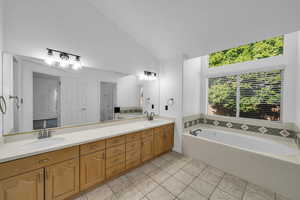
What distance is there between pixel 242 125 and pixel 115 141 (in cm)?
298

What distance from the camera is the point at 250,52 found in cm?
266

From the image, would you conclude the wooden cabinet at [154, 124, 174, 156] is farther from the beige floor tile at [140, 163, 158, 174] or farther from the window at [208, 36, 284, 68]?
the window at [208, 36, 284, 68]

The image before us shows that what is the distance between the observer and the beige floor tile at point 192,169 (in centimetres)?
197

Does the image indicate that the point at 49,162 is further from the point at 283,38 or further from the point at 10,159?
the point at 283,38

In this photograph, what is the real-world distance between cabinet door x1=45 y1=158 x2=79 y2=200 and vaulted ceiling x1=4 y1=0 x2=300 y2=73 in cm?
150

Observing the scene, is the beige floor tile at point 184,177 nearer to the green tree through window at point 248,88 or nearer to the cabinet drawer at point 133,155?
the cabinet drawer at point 133,155

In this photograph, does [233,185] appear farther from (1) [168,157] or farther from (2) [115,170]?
(2) [115,170]

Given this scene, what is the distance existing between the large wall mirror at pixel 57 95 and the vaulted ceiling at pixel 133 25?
0.20 m

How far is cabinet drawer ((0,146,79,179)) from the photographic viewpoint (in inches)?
39.5

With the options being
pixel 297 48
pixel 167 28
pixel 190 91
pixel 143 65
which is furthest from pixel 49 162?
pixel 297 48

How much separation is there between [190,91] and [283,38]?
204 cm

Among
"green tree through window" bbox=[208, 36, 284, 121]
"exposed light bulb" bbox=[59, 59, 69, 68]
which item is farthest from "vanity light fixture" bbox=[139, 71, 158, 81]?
"green tree through window" bbox=[208, 36, 284, 121]

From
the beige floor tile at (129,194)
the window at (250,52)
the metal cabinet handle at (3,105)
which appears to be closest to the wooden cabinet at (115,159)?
the beige floor tile at (129,194)

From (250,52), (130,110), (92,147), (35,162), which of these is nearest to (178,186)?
(92,147)
